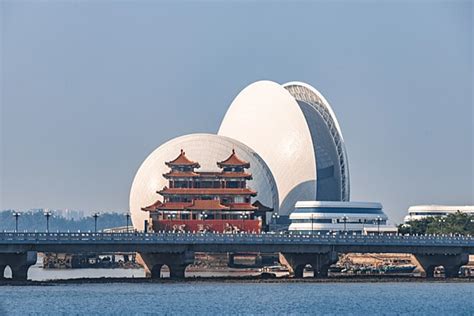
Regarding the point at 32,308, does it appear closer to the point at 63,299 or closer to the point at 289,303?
the point at 63,299

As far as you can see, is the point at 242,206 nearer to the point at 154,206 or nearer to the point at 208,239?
the point at 154,206

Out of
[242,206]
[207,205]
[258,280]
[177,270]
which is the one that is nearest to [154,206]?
[207,205]

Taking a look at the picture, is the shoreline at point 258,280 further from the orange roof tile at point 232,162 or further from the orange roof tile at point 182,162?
the orange roof tile at point 182,162

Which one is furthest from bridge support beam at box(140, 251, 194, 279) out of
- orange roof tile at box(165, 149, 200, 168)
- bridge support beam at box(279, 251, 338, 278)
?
orange roof tile at box(165, 149, 200, 168)

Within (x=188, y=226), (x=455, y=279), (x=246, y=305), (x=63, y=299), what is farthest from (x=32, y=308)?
(x=188, y=226)

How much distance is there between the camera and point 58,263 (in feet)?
654

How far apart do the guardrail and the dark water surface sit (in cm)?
575

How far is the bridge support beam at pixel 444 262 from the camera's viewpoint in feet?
477

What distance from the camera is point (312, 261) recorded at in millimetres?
145625

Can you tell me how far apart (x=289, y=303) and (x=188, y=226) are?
→ 74.2m

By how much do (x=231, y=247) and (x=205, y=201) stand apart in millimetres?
48192

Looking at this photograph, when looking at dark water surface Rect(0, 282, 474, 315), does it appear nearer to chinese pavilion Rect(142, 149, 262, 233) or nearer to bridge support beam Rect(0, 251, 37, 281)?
bridge support beam Rect(0, 251, 37, 281)

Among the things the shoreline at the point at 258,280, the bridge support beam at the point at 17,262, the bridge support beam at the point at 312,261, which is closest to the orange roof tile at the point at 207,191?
the bridge support beam at the point at 312,261

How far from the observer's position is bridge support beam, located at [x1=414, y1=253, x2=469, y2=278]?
145250mm
